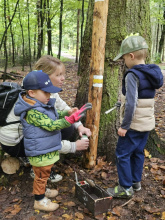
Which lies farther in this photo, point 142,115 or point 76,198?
point 76,198

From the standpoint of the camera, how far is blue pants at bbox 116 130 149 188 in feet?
8.17

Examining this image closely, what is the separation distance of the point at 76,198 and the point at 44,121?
1.18 metres

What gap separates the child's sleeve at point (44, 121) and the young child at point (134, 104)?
2.30 feet

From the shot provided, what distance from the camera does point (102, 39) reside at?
272 centimetres

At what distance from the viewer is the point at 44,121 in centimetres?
219

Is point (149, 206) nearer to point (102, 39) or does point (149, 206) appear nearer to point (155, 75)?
point (155, 75)

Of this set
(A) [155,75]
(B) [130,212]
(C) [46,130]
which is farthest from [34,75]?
(B) [130,212]

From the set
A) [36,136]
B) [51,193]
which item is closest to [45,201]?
[51,193]

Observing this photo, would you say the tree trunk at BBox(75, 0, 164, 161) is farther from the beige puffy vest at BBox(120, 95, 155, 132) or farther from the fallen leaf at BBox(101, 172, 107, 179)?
the beige puffy vest at BBox(120, 95, 155, 132)

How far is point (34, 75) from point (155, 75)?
1.32 metres

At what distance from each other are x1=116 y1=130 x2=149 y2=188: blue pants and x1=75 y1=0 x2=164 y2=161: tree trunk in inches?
27.4

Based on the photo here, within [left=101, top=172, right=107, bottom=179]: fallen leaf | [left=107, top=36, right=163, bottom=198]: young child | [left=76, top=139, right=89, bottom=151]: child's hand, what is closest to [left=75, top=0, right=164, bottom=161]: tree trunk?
[left=101, top=172, right=107, bottom=179]: fallen leaf

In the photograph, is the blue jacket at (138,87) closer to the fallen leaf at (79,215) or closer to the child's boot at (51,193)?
the fallen leaf at (79,215)

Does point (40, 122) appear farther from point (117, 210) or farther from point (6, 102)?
point (117, 210)
